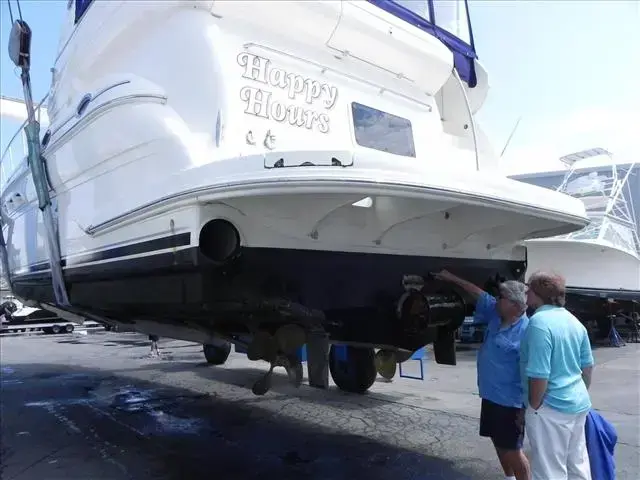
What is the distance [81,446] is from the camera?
4.78 meters

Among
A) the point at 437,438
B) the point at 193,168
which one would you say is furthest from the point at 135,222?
the point at 437,438

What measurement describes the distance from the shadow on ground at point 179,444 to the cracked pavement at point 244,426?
0.04 feet

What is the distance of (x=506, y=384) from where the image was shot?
10.6 feet

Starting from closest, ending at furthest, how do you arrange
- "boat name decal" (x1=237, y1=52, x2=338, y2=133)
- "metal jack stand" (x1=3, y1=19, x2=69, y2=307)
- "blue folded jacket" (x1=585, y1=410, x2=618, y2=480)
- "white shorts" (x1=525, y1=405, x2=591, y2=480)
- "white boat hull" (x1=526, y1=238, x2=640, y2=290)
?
"white shorts" (x1=525, y1=405, x2=591, y2=480), "blue folded jacket" (x1=585, y1=410, x2=618, y2=480), "boat name decal" (x1=237, y1=52, x2=338, y2=133), "metal jack stand" (x1=3, y1=19, x2=69, y2=307), "white boat hull" (x1=526, y1=238, x2=640, y2=290)

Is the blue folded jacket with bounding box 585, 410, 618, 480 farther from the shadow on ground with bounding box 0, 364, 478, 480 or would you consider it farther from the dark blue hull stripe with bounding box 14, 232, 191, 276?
the dark blue hull stripe with bounding box 14, 232, 191, 276

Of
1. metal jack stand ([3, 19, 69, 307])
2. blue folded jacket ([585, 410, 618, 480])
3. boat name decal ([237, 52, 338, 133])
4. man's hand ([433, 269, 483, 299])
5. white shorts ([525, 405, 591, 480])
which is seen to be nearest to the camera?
white shorts ([525, 405, 591, 480])

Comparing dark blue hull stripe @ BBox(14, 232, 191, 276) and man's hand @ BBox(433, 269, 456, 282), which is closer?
dark blue hull stripe @ BBox(14, 232, 191, 276)

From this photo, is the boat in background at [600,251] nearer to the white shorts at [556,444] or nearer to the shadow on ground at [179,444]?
the shadow on ground at [179,444]

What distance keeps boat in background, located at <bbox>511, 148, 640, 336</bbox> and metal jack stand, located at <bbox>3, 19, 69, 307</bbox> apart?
31.0ft

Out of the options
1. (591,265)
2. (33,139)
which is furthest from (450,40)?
(591,265)

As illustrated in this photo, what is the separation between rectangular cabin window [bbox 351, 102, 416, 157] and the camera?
3.71 metres

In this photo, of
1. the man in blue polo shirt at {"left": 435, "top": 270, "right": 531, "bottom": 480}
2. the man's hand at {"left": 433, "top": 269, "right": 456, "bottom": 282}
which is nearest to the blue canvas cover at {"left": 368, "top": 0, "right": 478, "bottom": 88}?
the man's hand at {"left": 433, "top": 269, "right": 456, "bottom": 282}

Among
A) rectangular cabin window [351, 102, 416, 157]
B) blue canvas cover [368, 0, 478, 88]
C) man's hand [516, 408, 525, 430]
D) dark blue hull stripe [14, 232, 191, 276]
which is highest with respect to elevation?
blue canvas cover [368, 0, 478, 88]

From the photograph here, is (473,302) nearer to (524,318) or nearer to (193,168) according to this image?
(524,318)
